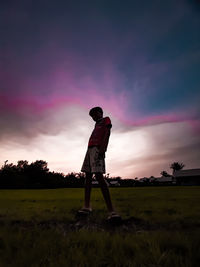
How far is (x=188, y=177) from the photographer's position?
297ft

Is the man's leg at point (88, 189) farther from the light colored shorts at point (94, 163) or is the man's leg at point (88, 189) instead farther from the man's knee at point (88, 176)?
the light colored shorts at point (94, 163)

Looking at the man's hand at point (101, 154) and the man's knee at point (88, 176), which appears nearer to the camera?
the man's hand at point (101, 154)

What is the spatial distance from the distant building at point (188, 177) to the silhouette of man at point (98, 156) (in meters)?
91.2

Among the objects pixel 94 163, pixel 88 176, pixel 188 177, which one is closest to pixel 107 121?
pixel 94 163

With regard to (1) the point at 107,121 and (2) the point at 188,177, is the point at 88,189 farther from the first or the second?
(2) the point at 188,177

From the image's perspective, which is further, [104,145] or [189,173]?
[189,173]

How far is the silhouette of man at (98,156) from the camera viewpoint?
151 inches

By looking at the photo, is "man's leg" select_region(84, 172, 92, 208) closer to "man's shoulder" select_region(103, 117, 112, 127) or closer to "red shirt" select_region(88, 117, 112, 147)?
"red shirt" select_region(88, 117, 112, 147)

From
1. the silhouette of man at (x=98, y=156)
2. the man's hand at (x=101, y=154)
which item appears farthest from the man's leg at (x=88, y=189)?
the man's hand at (x=101, y=154)

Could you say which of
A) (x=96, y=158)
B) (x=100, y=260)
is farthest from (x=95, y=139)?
(x=100, y=260)

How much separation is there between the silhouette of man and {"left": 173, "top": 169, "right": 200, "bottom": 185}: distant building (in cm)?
9124

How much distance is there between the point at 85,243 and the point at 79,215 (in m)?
1.84

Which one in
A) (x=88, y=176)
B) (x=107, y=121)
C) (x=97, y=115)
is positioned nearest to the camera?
(x=107, y=121)

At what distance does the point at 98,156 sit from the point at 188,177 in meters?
96.0
